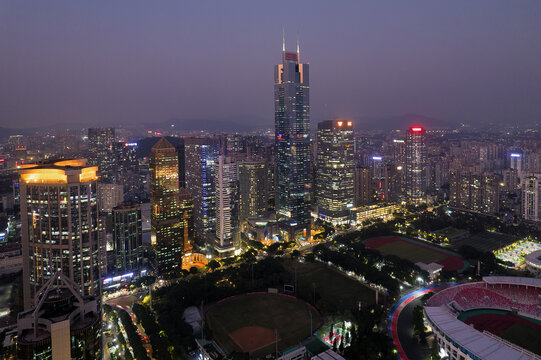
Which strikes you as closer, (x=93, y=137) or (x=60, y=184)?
(x=60, y=184)

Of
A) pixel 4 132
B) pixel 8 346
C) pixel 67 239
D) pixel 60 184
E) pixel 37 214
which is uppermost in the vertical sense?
pixel 4 132

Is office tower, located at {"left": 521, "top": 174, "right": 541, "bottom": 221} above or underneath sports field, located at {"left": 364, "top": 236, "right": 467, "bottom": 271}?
above

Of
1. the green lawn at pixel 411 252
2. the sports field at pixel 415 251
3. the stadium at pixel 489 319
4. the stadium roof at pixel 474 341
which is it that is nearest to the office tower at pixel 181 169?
Answer: the sports field at pixel 415 251

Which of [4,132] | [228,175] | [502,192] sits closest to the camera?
[228,175]

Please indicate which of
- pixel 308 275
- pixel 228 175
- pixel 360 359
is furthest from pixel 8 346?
pixel 228 175

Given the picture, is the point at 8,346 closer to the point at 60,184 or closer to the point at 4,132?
the point at 60,184

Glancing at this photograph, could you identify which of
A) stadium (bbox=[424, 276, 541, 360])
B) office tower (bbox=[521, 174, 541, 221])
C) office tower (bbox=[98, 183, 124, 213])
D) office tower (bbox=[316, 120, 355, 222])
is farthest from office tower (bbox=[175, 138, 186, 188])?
office tower (bbox=[521, 174, 541, 221])

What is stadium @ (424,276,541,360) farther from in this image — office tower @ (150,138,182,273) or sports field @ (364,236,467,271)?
office tower @ (150,138,182,273)

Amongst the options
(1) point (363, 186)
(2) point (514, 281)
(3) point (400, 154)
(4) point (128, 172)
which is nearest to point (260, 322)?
(2) point (514, 281)
